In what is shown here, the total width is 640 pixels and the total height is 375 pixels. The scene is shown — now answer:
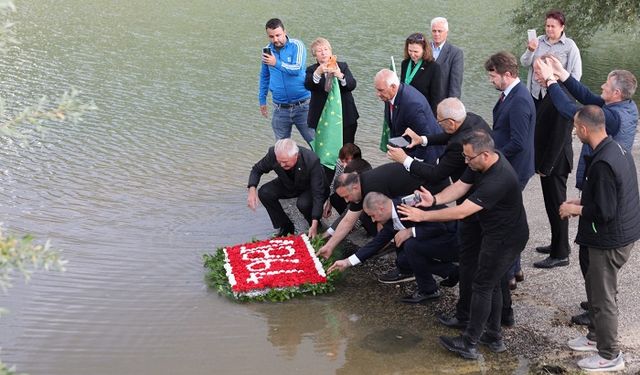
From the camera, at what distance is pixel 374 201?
288 inches

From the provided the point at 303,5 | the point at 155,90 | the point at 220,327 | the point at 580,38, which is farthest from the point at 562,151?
the point at 303,5

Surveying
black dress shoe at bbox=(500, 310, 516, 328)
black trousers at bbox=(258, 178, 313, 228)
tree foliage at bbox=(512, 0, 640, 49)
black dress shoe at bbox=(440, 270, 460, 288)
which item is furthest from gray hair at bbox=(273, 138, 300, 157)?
tree foliage at bbox=(512, 0, 640, 49)

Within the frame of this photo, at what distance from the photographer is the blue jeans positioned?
1026 centimetres

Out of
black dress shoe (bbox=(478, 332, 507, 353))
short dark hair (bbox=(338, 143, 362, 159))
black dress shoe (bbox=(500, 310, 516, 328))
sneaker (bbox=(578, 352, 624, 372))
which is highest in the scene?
short dark hair (bbox=(338, 143, 362, 159))

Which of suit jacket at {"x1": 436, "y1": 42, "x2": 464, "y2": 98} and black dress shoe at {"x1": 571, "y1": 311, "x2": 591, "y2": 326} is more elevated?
suit jacket at {"x1": 436, "y1": 42, "x2": 464, "y2": 98}

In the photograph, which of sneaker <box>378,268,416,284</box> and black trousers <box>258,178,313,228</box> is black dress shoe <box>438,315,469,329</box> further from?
black trousers <box>258,178,313,228</box>

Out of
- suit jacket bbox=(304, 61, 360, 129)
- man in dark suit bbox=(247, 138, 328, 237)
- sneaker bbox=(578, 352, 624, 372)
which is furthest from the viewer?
suit jacket bbox=(304, 61, 360, 129)

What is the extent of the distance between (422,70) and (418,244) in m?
2.76

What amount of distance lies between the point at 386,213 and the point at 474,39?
604 inches

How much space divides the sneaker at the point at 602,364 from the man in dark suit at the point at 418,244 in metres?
Result: 1.59

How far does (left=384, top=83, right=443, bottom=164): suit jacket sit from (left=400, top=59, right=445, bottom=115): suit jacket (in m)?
1.04

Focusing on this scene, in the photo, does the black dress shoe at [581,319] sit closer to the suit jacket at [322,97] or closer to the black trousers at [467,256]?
the black trousers at [467,256]

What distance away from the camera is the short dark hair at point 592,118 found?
586 centimetres

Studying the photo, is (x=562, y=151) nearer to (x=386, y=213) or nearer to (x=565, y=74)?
(x=565, y=74)
